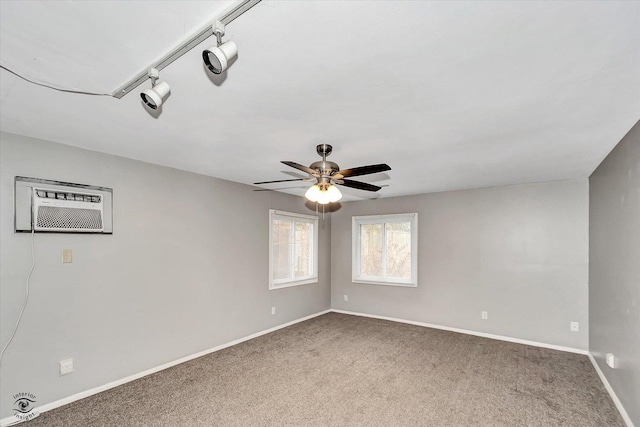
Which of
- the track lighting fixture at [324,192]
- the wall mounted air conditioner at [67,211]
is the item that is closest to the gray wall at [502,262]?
the track lighting fixture at [324,192]

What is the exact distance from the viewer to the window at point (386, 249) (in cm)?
560

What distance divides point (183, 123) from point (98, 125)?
691 millimetres

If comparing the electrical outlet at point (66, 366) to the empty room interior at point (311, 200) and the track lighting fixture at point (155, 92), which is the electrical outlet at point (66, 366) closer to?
the empty room interior at point (311, 200)

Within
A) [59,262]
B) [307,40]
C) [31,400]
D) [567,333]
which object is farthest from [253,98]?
[567,333]

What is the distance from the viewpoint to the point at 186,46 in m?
1.42

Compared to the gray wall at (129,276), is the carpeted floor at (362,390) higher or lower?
lower

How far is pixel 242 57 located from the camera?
154 cm

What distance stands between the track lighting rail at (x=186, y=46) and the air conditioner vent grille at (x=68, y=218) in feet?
5.25

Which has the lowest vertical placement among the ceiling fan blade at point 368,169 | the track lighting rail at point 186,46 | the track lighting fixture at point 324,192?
the track lighting fixture at point 324,192

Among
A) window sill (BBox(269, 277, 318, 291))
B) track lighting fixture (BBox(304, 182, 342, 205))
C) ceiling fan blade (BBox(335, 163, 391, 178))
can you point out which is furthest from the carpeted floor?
ceiling fan blade (BBox(335, 163, 391, 178))

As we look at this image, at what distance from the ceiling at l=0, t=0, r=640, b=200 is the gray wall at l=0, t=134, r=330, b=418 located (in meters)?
0.37

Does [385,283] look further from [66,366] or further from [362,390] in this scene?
[66,366]

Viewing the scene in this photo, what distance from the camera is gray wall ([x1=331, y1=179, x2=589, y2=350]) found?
4180mm

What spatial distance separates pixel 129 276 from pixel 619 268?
4765mm
